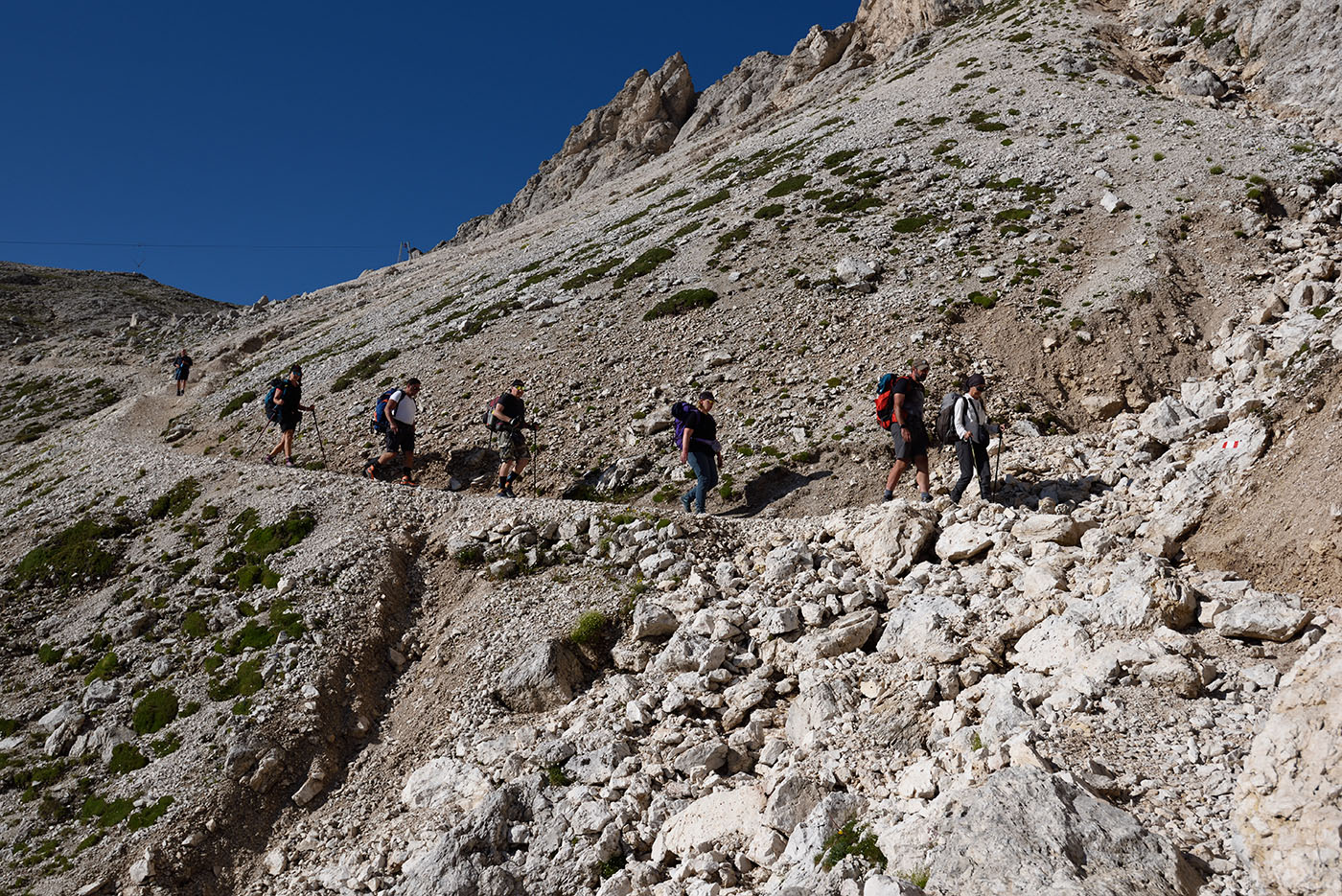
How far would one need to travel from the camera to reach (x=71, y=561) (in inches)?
662

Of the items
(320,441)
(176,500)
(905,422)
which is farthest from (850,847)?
(320,441)

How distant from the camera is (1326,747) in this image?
5.36 meters

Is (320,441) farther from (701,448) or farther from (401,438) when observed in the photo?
(701,448)

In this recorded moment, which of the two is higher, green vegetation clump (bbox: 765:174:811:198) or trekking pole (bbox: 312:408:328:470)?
green vegetation clump (bbox: 765:174:811:198)

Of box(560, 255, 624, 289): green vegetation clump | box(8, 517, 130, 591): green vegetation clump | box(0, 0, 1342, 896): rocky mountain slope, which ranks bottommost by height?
box(0, 0, 1342, 896): rocky mountain slope

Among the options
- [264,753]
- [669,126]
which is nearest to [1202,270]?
[264,753]

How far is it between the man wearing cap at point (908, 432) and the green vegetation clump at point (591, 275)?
2148 centimetres

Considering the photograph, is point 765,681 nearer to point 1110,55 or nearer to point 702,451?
point 702,451

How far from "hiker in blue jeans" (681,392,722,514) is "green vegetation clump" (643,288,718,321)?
11.7 meters

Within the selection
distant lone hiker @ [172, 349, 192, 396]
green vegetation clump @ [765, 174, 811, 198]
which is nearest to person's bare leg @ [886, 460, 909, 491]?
green vegetation clump @ [765, 174, 811, 198]

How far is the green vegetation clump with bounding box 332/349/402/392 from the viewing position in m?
31.1

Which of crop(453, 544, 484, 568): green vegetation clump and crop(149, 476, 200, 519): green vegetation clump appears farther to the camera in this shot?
crop(149, 476, 200, 519): green vegetation clump

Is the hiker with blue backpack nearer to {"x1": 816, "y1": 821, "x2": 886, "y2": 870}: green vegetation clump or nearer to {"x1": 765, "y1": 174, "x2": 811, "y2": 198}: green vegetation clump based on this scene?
{"x1": 816, "y1": 821, "x2": 886, "y2": 870}: green vegetation clump

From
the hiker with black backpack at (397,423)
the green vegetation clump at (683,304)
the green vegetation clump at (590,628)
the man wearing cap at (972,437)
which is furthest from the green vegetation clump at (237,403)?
the man wearing cap at (972,437)
